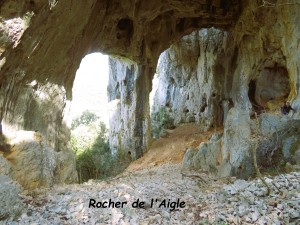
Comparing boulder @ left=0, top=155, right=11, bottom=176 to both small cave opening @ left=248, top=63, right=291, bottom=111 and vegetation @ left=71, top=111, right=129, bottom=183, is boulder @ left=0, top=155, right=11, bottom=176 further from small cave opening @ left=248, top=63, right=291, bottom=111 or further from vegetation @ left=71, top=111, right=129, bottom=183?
small cave opening @ left=248, top=63, right=291, bottom=111

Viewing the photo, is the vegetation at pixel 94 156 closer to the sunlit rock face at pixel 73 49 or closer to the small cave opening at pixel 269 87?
the sunlit rock face at pixel 73 49

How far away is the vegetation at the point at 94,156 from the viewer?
12773 millimetres

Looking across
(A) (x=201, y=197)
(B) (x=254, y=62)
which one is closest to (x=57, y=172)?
(A) (x=201, y=197)

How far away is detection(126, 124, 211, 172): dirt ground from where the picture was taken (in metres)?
12.7

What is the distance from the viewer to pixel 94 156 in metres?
13.4

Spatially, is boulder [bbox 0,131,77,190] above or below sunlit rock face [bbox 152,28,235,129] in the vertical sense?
below

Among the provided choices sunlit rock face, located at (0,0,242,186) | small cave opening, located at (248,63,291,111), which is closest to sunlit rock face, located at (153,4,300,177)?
small cave opening, located at (248,63,291,111)

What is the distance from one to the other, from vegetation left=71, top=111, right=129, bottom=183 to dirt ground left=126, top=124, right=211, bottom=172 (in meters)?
0.81

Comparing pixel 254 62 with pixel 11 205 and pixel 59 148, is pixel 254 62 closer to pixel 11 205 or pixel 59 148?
pixel 59 148

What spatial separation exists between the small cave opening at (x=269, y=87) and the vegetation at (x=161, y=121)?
6132mm

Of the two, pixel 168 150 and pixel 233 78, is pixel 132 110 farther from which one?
pixel 233 78

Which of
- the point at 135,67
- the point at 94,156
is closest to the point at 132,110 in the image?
the point at 135,67

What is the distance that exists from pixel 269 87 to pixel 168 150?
23.8 ft

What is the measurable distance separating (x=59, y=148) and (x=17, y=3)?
3.99 meters
